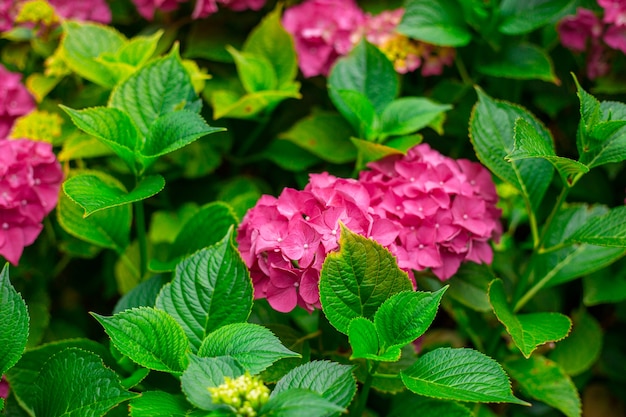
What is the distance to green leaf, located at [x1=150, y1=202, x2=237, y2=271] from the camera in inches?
47.8

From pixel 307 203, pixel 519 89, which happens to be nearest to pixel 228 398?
pixel 307 203

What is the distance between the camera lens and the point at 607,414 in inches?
64.9

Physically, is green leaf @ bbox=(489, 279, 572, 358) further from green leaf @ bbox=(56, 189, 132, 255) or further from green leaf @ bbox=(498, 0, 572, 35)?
green leaf @ bbox=(56, 189, 132, 255)

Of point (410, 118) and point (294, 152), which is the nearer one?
point (410, 118)

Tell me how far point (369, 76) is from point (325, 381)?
0.74 metres

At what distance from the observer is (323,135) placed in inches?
58.7

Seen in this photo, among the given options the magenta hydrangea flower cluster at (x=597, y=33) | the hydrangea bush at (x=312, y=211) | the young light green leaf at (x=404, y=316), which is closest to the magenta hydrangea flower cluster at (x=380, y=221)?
the hydrangea bush at (x=312, y=211)

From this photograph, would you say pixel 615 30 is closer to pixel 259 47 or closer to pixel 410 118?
pixel 410 118

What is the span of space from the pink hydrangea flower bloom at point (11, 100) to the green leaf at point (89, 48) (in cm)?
13

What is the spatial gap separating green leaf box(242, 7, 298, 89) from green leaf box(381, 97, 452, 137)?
12.7 inches

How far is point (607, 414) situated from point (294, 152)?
0.98 meters

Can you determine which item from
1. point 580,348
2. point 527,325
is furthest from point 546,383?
point 580,348

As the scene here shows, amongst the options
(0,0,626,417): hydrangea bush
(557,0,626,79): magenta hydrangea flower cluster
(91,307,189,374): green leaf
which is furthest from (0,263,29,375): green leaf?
(557,0,626,79): magenta hydrangea flower cluster

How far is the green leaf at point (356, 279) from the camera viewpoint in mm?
977
